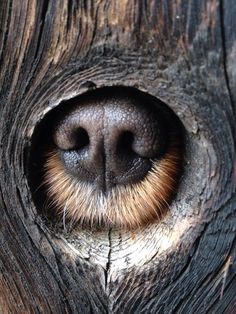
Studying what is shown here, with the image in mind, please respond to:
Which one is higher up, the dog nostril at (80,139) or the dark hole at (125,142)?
the dark hole at (125,142)

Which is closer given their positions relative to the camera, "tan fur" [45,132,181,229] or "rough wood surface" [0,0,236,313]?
"rough wood surface" [0,0,236,313]

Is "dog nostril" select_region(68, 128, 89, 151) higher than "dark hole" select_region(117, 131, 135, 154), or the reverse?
"dark hole" select_region(117, 131, 135, 154)

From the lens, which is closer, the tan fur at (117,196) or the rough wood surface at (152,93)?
the rough wood surface at (152,93)

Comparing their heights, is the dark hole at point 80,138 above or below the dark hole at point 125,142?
below
